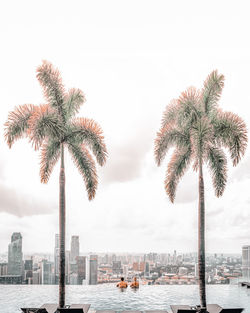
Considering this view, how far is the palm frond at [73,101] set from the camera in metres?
15.1

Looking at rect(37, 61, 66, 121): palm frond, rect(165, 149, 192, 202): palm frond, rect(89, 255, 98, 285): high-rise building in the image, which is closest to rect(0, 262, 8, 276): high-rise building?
rect(89, 255, 98, 285): high-rise building

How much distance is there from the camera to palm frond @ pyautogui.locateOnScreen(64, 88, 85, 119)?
15062 millimetres

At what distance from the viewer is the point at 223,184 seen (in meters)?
15.0

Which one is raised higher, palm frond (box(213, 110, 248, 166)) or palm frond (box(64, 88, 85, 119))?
palm frond (box(64, 88, 85, 119))

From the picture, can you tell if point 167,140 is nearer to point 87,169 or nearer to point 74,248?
point 87,169

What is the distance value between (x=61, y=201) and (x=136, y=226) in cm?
515

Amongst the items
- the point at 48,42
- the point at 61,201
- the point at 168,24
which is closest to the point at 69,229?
the point at 61,201

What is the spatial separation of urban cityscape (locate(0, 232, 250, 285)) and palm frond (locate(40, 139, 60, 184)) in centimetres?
561

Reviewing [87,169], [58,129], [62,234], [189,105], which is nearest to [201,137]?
[189,105]

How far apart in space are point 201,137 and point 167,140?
4.49 feet

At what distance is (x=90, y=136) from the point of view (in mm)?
14781

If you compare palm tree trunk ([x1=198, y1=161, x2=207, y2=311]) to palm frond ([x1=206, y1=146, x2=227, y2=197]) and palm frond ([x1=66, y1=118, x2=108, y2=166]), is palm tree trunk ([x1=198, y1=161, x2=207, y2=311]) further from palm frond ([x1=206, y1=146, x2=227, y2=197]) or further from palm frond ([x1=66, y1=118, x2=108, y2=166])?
palm frond ([x1=66, y1=118, x2=108, y2=166])

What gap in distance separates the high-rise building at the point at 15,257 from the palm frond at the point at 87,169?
6.48 metres

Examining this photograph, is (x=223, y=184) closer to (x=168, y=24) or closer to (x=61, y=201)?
(x=61, y=201)
